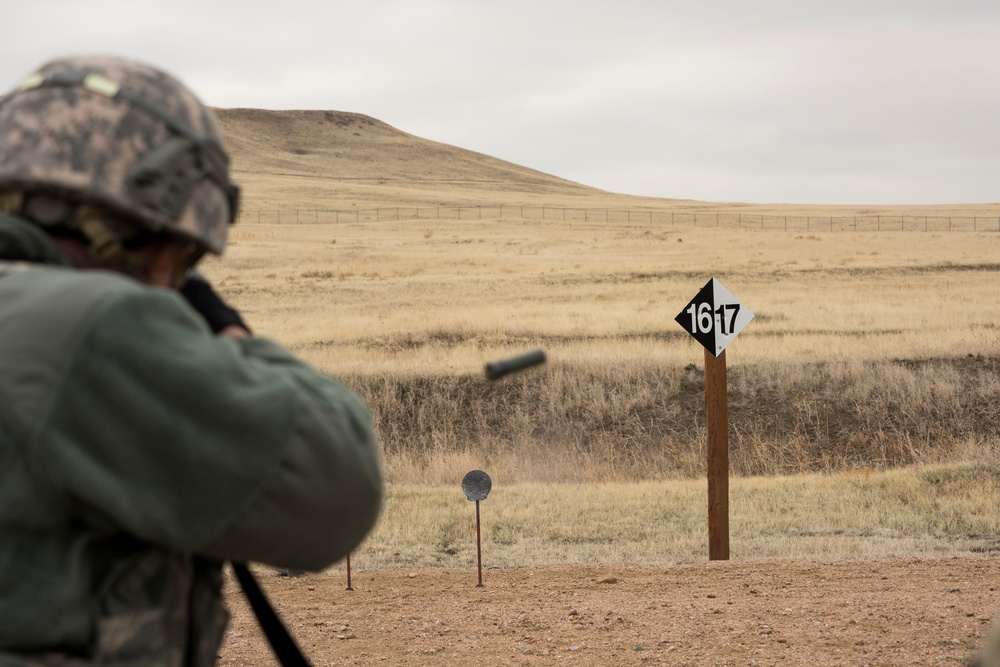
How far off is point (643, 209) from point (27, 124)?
8109 cm

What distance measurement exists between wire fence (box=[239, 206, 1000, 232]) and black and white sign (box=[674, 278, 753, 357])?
54.2 meters

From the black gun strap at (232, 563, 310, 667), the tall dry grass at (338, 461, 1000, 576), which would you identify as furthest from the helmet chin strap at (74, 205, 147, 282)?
the tall dry grass at (338, 461, 1000, 576)

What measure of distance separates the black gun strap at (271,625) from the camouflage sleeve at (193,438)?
1.10ft

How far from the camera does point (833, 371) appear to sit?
17469 millimetres

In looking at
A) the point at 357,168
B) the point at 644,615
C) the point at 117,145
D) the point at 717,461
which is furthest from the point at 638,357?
the point at 357,168

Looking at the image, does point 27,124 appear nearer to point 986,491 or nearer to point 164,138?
point 164,138

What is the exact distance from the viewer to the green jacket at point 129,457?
1.16m

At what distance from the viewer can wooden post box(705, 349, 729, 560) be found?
29.5 ft

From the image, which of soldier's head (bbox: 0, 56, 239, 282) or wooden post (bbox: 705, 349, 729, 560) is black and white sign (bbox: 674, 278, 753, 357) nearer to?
wooden post (bbox: 705, 349, 729, 560)

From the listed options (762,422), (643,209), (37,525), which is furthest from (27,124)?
(643,209)

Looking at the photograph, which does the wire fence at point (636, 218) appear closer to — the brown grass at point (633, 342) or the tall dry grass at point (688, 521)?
the brown grass at point (633, 342)

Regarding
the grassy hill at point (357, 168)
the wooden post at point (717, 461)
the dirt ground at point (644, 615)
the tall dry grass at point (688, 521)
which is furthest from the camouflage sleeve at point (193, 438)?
the grassy hill at point (357, 168)

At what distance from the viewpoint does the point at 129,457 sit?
1.18 meters

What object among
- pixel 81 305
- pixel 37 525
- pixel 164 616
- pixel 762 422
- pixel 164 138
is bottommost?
pixel 762 422
